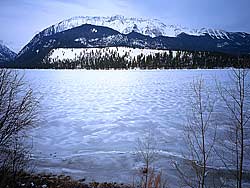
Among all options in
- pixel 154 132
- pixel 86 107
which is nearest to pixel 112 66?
pixel 86 107

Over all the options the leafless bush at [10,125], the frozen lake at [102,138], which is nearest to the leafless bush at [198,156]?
the frozen lake at [102,138]

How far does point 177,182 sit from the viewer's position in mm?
7465

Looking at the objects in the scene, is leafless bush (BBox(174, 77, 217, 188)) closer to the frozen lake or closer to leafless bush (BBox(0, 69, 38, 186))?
the frozen lake

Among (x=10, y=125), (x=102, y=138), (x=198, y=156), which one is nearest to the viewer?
(x=10, y=125)

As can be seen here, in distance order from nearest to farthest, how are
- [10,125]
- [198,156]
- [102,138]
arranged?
[10,125], [198,156], [102,138]

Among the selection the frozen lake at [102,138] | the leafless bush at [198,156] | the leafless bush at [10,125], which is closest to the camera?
the leafless bush at [198,156]

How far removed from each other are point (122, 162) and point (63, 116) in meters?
8.13

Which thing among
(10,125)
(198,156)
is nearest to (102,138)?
(198,156)

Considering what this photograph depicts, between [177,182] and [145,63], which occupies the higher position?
[145,63]

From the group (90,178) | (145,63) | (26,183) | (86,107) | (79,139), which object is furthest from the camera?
(145,63)

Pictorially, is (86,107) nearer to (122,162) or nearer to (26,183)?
(122,162)

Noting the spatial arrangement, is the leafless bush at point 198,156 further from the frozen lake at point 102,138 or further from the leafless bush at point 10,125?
the leafless bush at point 10,125

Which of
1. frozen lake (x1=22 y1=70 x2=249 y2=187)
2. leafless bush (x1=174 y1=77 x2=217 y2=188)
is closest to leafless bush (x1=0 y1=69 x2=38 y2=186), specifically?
frozen lake (x1=22 y1=70 x2=249 y2=187)

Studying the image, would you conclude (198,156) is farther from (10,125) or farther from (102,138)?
(10,125)
